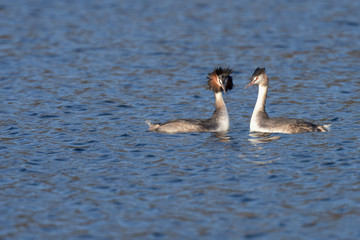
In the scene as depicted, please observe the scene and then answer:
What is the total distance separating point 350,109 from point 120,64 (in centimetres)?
1086

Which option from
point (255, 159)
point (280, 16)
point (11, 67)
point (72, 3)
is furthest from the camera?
point (72, 3)

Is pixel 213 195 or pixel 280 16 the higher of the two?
pixel 280 16

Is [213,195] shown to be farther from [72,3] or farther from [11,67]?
[72,3]

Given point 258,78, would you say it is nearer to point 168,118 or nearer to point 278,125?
point 278,125

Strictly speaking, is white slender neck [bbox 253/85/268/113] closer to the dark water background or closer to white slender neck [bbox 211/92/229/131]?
the dark water background

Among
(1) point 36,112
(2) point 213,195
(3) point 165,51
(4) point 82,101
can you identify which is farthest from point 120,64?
(2) point 213,195

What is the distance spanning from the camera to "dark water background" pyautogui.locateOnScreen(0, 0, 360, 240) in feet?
43.5

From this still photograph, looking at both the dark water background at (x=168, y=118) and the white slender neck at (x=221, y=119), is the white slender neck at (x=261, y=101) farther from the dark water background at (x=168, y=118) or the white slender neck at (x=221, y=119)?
the white slender neck at (x=221, y=119)

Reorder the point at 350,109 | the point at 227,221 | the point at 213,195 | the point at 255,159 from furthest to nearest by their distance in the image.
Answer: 1. the point at 350,109
2. the point at 255,159
3. the point at 213,195
4. the point at 227,221

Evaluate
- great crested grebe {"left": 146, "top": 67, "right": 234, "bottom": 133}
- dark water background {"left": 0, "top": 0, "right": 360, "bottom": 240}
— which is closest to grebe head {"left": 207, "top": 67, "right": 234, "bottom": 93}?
great crested grebe {"left": 146, "top": 67, "right": 234, "bottom": 133}

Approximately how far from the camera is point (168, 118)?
2144cm

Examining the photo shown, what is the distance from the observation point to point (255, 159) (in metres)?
16.8

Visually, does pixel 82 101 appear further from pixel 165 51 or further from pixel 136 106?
pixel 165 51

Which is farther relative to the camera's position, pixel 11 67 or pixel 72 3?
pixel 72 3
